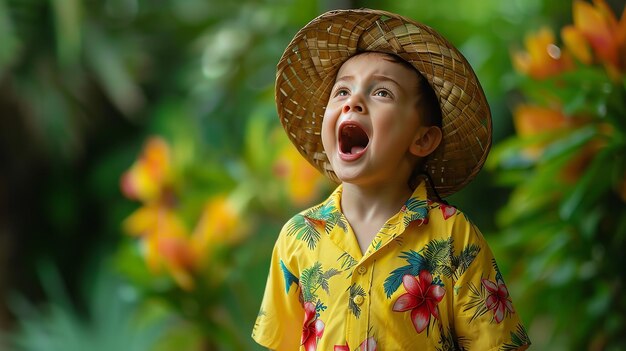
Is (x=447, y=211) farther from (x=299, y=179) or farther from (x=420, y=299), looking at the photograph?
(x=299, y=179)

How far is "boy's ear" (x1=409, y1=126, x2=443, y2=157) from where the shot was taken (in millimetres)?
1498

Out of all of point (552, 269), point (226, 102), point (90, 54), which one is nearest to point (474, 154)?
point (552, 269)

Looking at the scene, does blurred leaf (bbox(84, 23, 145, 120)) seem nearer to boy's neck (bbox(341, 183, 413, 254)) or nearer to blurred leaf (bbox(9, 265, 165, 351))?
blurred leaf (bbox(9, 265, 165, 351))

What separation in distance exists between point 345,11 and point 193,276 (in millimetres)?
1784

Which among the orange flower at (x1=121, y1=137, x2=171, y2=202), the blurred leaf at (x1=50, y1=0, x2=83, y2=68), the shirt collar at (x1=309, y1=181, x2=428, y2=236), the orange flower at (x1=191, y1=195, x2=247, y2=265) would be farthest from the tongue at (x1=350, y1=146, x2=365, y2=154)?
the blurred leaf at (x1=50, y1=0, x2=83, y2=68)

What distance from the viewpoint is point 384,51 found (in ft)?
→ 4.93

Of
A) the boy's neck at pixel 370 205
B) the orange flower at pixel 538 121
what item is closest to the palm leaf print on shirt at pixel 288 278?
the boy's neck at pixel 370 205

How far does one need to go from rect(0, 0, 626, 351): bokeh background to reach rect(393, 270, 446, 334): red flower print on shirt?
91 centimetres

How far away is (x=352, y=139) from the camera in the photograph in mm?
1482

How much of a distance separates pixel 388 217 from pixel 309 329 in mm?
225

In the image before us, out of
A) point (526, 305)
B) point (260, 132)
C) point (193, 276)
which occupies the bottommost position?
point (526, 305)

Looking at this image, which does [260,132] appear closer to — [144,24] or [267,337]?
[144,24]

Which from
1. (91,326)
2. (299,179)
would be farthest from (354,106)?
(91,326)

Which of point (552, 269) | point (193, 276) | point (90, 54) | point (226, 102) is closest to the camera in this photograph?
point (552, 269)
